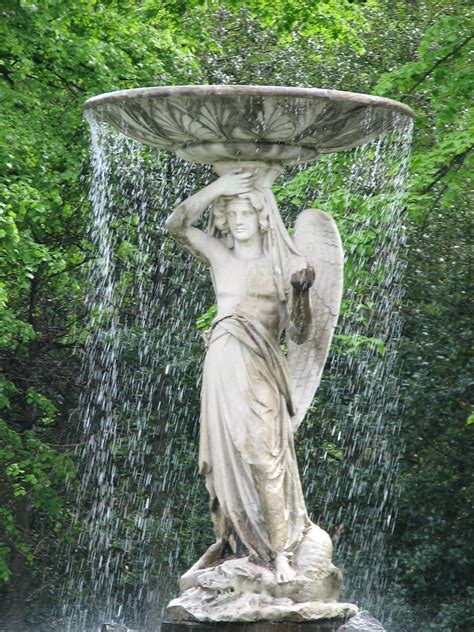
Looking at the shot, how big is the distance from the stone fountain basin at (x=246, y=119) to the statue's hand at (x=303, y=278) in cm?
84

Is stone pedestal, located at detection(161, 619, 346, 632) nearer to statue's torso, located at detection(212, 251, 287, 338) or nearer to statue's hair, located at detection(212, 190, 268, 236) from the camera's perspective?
statue's torso, located at detection(212, 251, 287, 338)

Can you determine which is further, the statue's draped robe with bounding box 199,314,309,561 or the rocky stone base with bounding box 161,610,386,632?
the statue's draped robe with bounding box 199,314,309,561

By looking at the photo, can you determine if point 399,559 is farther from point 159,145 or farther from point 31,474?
point 159,145

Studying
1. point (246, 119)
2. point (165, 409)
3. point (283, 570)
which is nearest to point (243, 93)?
point (246, 119)

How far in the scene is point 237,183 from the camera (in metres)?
8.91

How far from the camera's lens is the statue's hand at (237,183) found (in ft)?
29.2

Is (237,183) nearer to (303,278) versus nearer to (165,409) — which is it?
(303,278)

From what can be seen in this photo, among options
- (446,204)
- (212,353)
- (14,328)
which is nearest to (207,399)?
(212,353)

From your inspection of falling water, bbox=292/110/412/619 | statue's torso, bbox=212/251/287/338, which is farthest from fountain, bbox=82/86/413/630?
falling water, bbox=292/110/412/619

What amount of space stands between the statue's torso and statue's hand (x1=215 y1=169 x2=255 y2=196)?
0.39m

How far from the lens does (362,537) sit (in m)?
15.4

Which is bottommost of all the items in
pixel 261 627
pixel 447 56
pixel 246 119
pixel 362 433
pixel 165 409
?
pixel 261 627

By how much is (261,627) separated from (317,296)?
1.96m

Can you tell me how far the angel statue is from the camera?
8.48 meters
